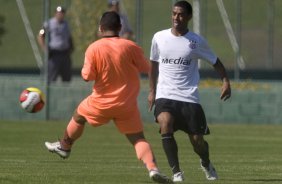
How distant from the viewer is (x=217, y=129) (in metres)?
25.4

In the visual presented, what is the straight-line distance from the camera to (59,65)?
28.9 meters

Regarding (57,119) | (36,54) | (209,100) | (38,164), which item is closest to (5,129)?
(57,119)

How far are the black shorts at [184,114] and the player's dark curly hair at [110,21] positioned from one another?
3.89 ft

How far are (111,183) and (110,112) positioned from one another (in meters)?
0.77

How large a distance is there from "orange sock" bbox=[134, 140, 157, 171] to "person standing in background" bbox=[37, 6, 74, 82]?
15.7 metres

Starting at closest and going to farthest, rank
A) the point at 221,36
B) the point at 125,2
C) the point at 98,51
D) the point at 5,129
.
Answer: the point at 98,51
the point at 5,129
the point at 221,36
the point at 125,2

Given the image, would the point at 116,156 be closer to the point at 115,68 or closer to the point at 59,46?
the point at 115,68

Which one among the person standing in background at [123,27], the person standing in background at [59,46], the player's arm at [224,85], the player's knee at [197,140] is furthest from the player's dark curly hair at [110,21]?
the person standing in background at [59,46]

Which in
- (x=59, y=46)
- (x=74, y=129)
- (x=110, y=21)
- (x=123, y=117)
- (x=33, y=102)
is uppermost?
(x=110, y=21)

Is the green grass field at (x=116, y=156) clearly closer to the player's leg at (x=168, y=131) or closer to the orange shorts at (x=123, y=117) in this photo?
the player's leg at (x=168, y=131)

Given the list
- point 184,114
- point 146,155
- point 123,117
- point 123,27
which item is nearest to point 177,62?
point 184,114

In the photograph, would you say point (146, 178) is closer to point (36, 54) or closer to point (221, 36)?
point (221, 36)

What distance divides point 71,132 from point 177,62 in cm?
145

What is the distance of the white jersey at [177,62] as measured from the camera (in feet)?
45.2
